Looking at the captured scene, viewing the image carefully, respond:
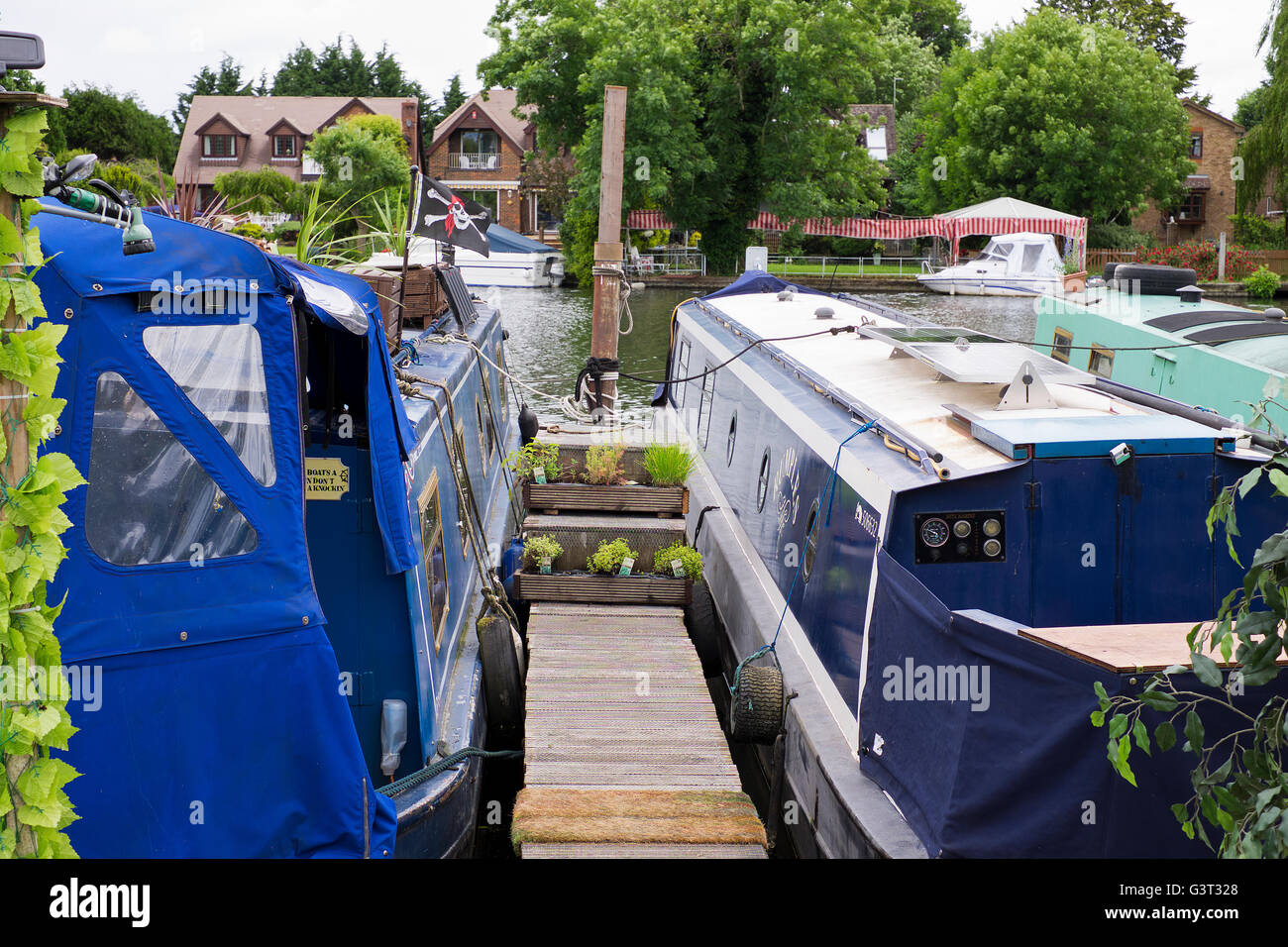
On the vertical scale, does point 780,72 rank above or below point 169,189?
above

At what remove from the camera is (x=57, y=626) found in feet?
14.7

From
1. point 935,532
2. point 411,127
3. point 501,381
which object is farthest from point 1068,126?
point 935,532

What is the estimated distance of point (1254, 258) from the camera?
43.7 meters

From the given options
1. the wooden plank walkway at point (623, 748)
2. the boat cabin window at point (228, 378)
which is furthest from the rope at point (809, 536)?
the boat cabin window at point (228, 378)

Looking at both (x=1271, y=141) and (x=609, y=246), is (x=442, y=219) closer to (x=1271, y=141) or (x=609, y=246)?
(x=609, y=246)

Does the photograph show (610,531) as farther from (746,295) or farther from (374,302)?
(746,295)

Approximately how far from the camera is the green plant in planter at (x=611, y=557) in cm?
859

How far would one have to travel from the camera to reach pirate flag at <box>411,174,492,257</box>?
10.2 meters

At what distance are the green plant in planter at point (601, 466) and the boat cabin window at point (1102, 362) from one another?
6.99 metres

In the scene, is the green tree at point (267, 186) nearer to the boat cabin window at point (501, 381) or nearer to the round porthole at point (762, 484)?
the boat cabin window at point (501, 381)

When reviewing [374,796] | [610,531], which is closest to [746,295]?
A: [610,531]

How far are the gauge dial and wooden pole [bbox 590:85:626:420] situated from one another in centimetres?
761

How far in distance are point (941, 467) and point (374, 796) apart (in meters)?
2.99
